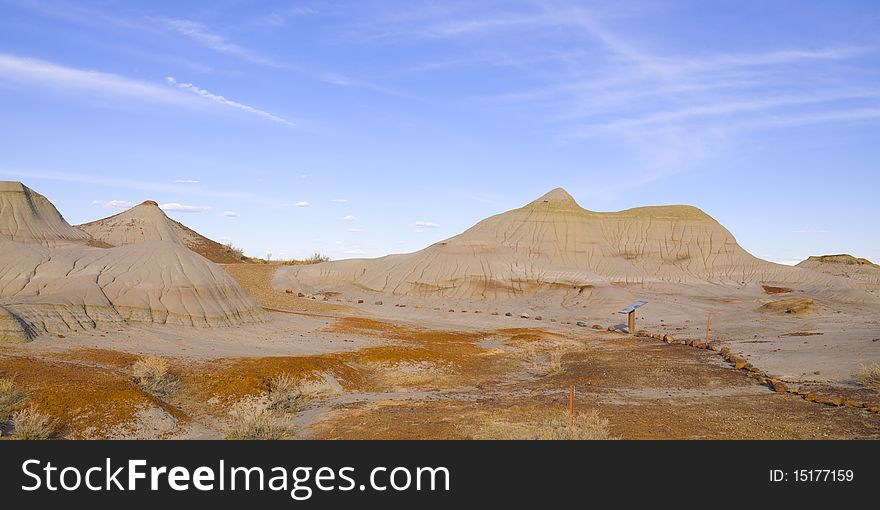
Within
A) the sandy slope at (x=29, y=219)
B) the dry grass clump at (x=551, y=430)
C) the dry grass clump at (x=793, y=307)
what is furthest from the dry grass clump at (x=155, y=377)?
the sandy slope at (x=29, y=219)

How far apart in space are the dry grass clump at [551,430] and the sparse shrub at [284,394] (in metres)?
5.16

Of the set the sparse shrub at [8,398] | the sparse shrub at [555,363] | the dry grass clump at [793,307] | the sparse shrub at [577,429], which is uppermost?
the dry grass clump at [793,307]

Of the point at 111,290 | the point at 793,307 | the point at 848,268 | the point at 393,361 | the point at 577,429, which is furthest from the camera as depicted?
A: the point at 848,268

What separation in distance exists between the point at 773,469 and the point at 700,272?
6672 centimetres

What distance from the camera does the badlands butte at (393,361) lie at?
13.2 meters

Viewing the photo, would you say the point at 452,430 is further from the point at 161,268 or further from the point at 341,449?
the point at 161,268

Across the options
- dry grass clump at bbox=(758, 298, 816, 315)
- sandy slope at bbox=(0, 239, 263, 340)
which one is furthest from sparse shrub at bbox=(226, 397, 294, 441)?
dry grass clump at bbox=(758, 298, 816, 315)

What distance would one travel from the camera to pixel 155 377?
16.7 metres

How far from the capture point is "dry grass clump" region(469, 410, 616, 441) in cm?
1148

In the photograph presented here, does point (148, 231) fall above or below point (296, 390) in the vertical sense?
above

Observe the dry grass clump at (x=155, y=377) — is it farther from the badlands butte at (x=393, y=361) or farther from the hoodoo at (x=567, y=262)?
the hoodoo at (x=567, y=262)

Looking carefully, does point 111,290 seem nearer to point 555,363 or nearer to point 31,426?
point 31,426

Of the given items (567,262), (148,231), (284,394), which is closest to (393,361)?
(284,394)

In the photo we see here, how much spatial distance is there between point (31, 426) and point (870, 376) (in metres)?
18.7
